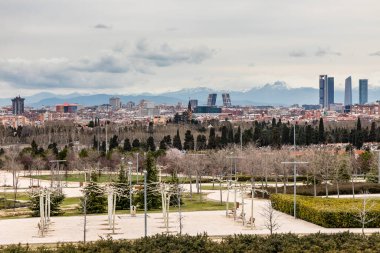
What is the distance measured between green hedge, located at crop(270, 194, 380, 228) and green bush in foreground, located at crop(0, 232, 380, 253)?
9.16 m

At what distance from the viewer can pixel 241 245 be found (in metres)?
20.7

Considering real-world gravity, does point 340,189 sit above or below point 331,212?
below

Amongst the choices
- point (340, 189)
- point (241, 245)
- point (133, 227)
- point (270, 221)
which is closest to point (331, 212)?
point (270, 221)

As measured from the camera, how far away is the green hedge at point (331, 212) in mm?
31016

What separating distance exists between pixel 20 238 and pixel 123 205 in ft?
44.9

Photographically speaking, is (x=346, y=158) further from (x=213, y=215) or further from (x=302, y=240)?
(x=302, y=240)

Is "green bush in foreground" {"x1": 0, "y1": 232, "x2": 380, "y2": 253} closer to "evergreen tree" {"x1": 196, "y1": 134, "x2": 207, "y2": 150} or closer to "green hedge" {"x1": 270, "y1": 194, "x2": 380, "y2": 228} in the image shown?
"green hedge" {"x1": 270, "y1": 194, "x2": 380, "y2": 228}

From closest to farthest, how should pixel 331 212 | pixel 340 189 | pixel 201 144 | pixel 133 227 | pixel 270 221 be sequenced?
pixel 270 221 → pixel 331 212 → pixel 133 227 → pixel 340 189 → pixel 201 144

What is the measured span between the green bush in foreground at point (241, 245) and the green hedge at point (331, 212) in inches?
361

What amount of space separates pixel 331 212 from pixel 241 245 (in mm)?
11734

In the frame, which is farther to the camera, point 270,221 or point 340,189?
point 340,189

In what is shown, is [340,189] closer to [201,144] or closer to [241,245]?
[241,245]

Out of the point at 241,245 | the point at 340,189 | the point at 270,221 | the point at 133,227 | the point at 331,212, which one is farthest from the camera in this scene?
the point at 340,189

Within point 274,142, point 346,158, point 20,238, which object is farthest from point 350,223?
point 274,142
